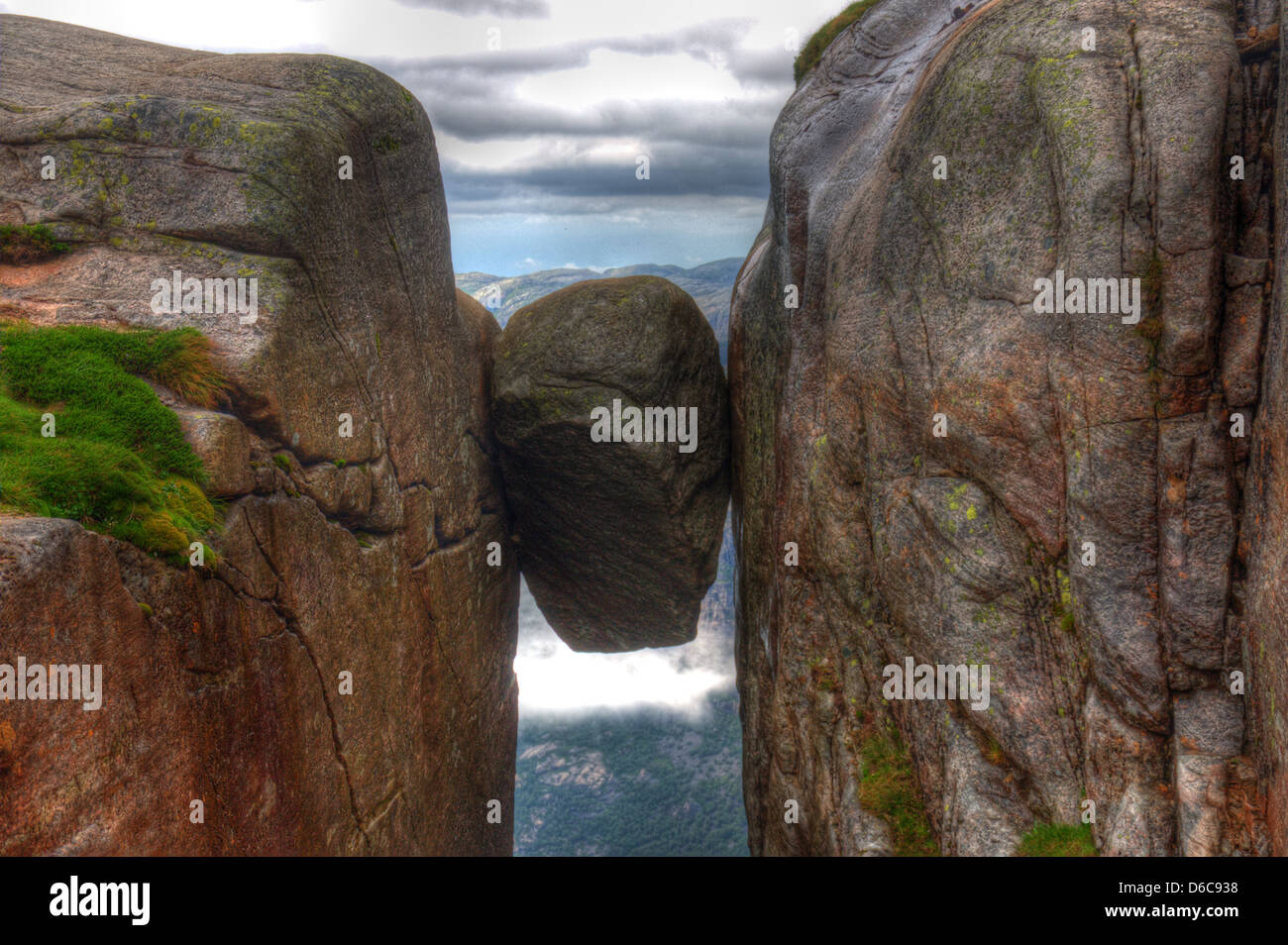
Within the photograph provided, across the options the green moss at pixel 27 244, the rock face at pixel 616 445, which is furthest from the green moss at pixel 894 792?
the green moss at pixel 27 244

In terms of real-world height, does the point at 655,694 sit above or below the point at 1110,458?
below

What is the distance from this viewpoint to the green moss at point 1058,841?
8883 millimetres

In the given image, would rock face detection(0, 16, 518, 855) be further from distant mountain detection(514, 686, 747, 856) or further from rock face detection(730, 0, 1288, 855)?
distant mountain detection(514, 686, 747, 856)

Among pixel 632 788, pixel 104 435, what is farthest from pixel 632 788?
pixel 104 435

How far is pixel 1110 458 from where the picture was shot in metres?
8.92

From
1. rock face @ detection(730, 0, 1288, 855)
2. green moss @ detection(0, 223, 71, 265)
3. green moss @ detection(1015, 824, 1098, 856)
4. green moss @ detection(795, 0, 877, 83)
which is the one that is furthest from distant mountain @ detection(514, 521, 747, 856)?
green moss @ detection(0, 223, 71, 265)

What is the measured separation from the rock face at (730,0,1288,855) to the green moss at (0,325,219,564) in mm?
9578

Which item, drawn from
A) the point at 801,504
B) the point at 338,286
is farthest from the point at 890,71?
the point at 338,286

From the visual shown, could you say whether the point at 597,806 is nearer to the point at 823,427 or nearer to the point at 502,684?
the point at 502,684

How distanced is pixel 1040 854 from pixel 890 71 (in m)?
13.6

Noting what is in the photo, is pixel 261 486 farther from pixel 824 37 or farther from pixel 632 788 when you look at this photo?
pixel 632 788

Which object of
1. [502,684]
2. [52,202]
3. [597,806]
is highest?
[52,202]

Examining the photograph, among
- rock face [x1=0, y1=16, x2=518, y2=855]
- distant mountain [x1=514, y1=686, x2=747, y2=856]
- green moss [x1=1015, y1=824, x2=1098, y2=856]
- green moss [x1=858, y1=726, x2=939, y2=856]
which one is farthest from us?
distant mountain [x1=514, y1=686, x2=747, y2=856]

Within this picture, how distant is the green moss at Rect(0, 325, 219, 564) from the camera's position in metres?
7.28
